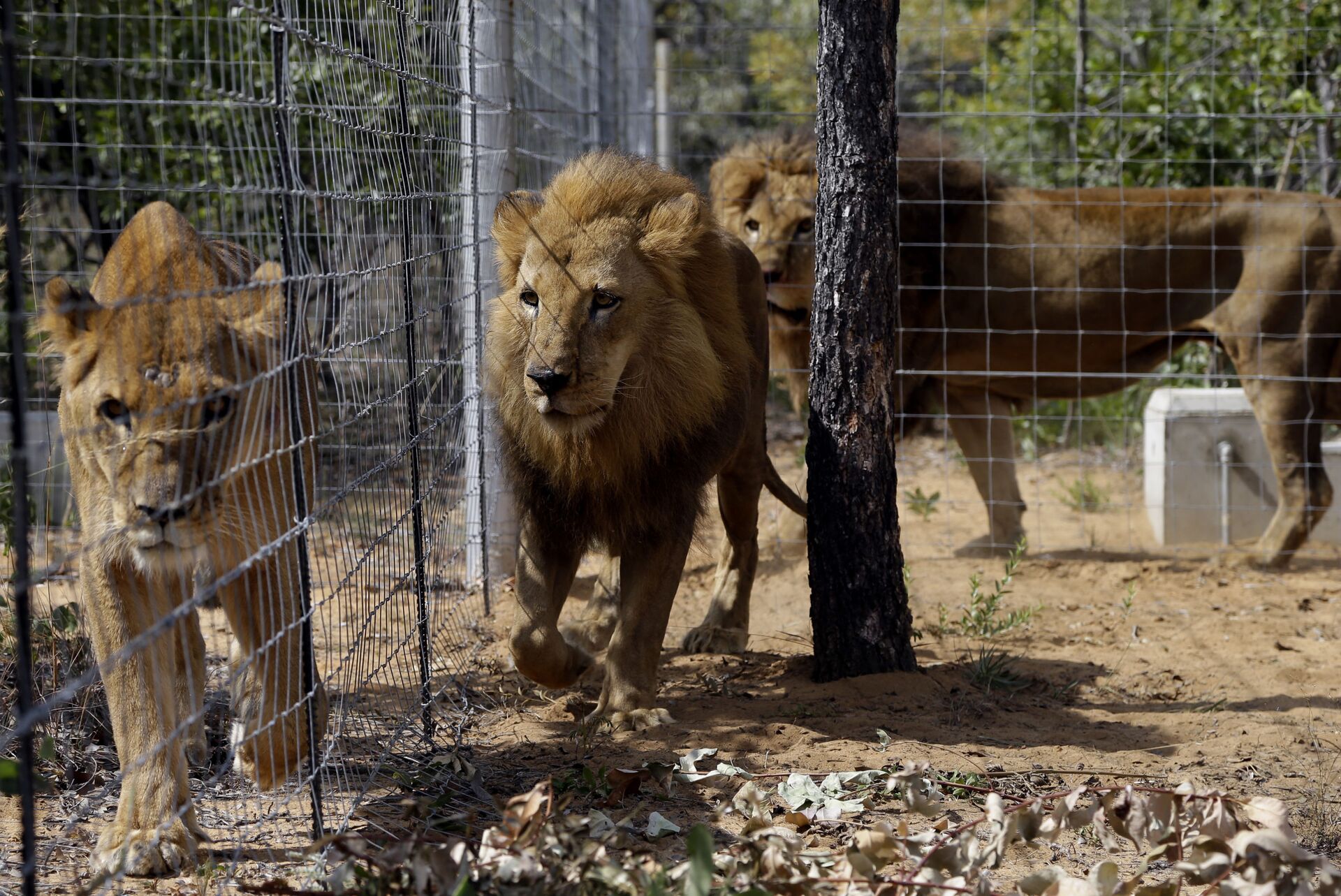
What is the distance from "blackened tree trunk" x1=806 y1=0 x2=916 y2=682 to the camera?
14.7ft

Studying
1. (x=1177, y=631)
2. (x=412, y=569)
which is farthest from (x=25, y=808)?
(x=1177, y=631)

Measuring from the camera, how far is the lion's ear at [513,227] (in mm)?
4250

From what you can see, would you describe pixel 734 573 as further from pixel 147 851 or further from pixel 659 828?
pixel 147 851

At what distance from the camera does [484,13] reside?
580cm

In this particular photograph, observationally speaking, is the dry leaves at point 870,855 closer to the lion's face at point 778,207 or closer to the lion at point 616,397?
the lion at point 616,397

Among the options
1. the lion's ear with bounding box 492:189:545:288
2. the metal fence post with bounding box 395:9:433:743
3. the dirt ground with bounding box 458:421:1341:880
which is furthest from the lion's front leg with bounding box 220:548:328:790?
the lion's ear with bounding box 492:189:545:288

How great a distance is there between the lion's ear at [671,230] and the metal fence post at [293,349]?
1400mm

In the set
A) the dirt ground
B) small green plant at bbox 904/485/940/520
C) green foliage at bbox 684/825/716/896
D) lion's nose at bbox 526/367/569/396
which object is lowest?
the dirt ground

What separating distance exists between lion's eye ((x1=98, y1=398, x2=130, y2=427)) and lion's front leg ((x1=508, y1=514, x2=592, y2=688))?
1.51 meters

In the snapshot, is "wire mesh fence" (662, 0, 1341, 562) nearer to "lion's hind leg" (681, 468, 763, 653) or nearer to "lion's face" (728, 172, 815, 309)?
"lion's face" (728, 172, 815, 309)

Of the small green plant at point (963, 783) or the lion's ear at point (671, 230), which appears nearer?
the small green plant at point (963, 783)

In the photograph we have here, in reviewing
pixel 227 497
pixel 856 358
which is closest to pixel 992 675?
pixel 856 358

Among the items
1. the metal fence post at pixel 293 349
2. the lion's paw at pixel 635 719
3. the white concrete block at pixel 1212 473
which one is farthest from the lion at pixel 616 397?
the white concrete block at pixel 1212 473

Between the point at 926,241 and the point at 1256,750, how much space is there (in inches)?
142
